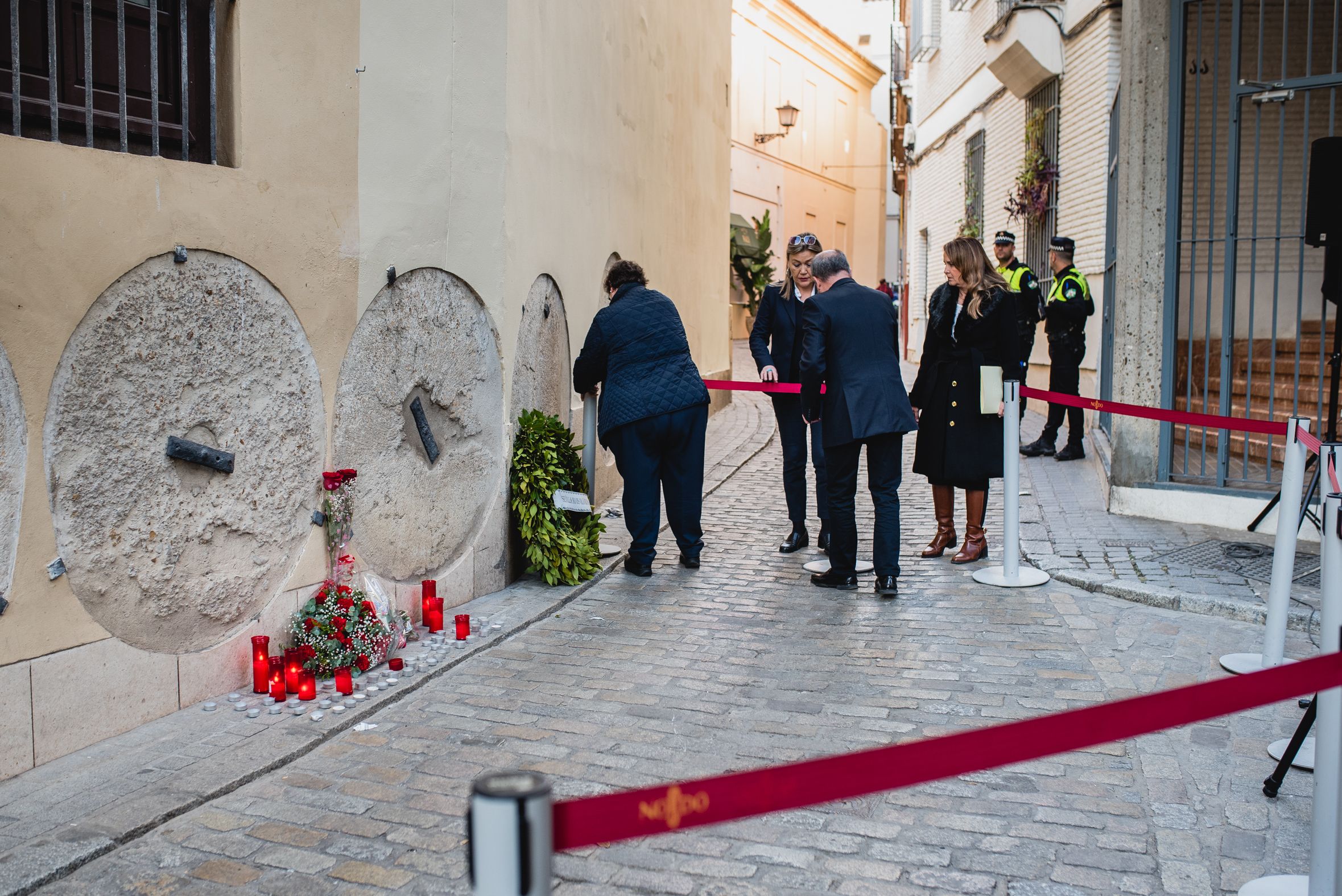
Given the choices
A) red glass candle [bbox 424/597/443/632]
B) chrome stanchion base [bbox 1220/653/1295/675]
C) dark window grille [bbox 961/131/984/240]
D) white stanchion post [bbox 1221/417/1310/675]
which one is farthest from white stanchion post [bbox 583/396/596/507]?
dark window grille [bbox 961/131/984/240]

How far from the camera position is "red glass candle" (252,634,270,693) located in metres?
4.62

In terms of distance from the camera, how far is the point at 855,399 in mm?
6234

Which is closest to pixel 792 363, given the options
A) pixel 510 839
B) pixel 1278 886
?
pixel 1278 886

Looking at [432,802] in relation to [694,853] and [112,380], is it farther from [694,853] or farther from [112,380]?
[112,380]

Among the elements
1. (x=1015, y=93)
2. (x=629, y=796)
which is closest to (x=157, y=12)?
(x=629, y=796)

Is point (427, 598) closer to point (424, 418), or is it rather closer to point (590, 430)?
point (424, 418)

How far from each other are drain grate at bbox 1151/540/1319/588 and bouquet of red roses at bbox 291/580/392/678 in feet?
14.6

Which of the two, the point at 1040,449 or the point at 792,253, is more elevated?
the point at 792,253

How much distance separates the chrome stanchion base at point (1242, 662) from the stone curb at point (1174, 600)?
50cm

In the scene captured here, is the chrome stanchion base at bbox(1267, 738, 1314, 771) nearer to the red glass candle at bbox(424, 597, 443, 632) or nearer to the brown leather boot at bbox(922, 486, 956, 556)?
the brown leather boot at bbox(922, 486, 956, 556)

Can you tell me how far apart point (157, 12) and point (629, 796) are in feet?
13.0

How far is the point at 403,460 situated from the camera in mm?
Answer: 5680

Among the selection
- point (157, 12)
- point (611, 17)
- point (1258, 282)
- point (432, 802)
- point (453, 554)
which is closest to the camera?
point (432, 802)

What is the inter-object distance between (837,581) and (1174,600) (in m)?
1.71
